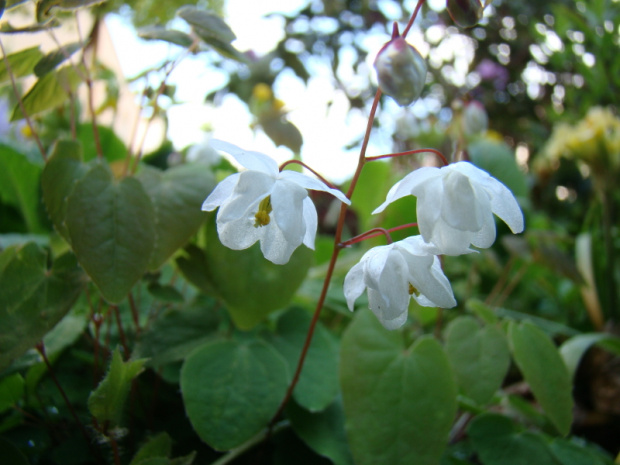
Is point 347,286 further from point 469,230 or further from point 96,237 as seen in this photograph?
point 96,237

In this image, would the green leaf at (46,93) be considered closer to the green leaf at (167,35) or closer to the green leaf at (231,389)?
the green leaf at (167,35)

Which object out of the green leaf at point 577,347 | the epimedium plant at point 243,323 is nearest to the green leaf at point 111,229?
the epimedium plant at point 243,323

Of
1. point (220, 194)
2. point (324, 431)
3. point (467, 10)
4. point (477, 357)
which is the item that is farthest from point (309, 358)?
point (467, 10)

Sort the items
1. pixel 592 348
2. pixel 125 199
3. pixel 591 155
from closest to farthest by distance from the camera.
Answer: pixel 125 199
pixel 592 348
pixel 591 155

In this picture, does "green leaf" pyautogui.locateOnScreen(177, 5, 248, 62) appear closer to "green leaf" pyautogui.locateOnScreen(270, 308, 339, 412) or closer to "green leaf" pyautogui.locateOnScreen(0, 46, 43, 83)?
"green leaf" pyautogui.locateOnScreen(0, 46, 43, 83)

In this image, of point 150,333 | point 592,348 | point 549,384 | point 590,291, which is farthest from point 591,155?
point 150,333

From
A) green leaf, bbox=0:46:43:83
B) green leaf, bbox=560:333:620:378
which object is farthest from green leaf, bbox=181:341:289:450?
green leaf, bbox=560:333:620:378
